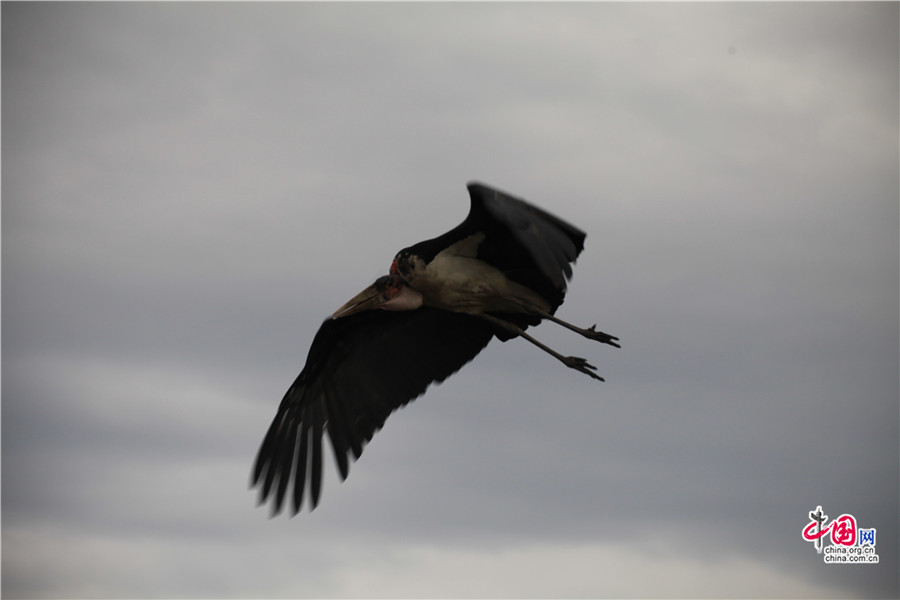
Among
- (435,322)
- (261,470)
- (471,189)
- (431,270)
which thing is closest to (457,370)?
(435,322)

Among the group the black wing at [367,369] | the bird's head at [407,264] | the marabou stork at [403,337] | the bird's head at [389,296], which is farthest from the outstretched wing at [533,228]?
the black wing at [367,369]

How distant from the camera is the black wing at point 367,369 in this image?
17547 millimetres

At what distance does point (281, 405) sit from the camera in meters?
17.9

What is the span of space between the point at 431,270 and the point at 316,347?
2.34 meters

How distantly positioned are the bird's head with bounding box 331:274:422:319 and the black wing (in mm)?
507

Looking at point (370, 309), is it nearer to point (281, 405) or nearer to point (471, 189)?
point (281, 405)

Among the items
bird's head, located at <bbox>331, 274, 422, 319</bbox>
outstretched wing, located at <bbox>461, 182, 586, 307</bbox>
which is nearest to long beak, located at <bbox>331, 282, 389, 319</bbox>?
bird's head, located at <bbox>331, 274, 422, 319</bbox>

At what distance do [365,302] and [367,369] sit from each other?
123 centimetres

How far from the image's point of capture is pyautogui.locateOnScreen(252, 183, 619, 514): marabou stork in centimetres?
1658

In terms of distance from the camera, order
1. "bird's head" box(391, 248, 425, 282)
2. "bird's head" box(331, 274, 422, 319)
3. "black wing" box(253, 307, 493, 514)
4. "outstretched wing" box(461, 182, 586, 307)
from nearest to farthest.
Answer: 1. "outstretched wing" box(461, 182, 586, 307)
2. "bird's head" box(391, 248, 425, 282)
3. "bird's head" box(331, 274, 422, 319)
4. "black wing" box(253, 307, 493, 514)

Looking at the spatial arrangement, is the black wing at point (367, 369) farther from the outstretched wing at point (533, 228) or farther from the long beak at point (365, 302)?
the outstretched wing at point (533, 228)

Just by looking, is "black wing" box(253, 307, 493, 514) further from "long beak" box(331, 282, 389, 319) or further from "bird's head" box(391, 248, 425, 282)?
"bird's head" box(391, 248, 425, 282)

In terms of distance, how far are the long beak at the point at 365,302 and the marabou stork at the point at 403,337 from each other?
14 mm

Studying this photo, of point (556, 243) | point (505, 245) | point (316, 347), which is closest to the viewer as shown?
point (556, 243)
